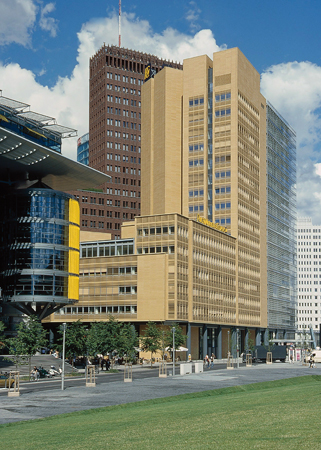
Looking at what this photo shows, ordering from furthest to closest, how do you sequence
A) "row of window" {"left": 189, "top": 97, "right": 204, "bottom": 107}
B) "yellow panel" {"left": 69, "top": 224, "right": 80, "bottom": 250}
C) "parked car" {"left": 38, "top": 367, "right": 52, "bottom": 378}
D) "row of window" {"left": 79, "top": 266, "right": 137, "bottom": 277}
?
"row of window" {"left": 189, "top": 97, "right": 204, "bottom": 107} < "row of window" {"left": 79, "top": 266, "right": 137, "bottom": 277} < "yellow panel" {"left": 69, "top": 224, "right": 80, "bottom": 250} < "parked car" {"left": 38, "top": 367, "right": 52, "bottom": 378}

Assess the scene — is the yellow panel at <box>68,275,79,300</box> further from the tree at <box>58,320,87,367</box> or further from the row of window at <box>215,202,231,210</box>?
the row of window at <box>215,202,231,210</box>

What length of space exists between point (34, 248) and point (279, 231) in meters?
104

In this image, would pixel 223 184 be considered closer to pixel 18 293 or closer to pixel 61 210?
pixel 61 210

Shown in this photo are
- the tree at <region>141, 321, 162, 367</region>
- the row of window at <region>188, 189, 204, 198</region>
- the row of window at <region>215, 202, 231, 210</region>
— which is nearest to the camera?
the tree at <region>141, 321, 162, 367</region>

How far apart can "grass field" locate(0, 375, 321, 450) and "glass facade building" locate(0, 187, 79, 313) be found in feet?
242

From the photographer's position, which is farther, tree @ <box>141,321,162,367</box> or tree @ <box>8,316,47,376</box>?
tree @ <box>141,321,162,367</box>

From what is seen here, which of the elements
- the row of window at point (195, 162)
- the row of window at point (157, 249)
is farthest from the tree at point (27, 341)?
the row of window at point (195, 162)

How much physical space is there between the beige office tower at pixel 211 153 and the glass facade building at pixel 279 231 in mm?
13891

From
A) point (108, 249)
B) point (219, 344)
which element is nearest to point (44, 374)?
point (108, 249)

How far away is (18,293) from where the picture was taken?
10181 centimetres

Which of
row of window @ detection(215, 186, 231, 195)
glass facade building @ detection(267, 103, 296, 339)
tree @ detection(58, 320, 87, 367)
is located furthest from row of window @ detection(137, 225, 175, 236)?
glass facade building @ detection(267, 103, 296, 339)

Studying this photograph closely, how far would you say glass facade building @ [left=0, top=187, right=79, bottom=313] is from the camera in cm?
10188

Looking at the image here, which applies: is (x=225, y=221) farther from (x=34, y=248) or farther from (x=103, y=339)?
(x=103, y=339)

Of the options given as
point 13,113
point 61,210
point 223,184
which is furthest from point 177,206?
point 13,113
